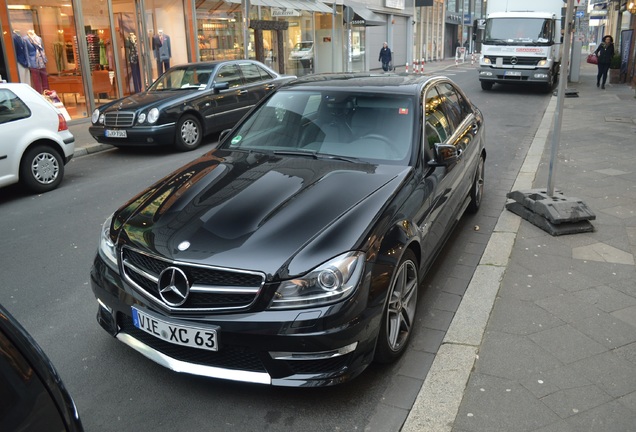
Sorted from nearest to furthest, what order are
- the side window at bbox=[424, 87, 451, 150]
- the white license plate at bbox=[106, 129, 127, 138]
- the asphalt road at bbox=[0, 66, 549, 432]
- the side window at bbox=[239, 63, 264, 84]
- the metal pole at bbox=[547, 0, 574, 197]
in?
the asphalt road at bbox=[0, 66, 549, 432] < the side window at bbox=[424, 87, 451, 150] < the metal pole at bbox=[547, 0, 574, 197] < the white license plate at bbox=[106, 129, 127, 138] < the side window at bbox=[239, 63, 264, 84]

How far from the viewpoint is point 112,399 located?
3.20 meters

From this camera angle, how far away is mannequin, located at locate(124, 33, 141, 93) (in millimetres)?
16984

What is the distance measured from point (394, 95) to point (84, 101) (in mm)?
12955

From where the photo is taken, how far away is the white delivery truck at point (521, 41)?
1911cm

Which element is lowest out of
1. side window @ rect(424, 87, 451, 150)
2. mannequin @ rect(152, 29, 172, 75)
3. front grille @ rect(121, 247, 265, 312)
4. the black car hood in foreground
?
front grille @ rect(121, 247, 265, 312)

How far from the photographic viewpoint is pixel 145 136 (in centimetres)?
1016

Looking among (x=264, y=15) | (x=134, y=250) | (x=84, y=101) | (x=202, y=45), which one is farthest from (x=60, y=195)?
(x=264, y=15)

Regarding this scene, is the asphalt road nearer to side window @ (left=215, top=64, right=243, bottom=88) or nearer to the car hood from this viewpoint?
the car hood

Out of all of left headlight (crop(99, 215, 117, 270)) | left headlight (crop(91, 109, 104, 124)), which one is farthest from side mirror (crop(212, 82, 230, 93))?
left headlight (crop(99, 215, 117, 270))

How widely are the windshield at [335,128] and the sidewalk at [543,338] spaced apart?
133 cm

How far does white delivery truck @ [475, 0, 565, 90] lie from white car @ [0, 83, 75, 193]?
15.4 meters

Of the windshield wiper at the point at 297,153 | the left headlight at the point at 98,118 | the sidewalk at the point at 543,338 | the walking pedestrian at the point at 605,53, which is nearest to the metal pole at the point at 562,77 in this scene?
the sidewalk at the point at 543,338

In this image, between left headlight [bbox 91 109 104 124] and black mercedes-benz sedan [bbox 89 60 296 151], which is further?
left headlight [bbox 91 109 104 124]

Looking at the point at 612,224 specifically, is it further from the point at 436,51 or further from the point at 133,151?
the point at 436,51
